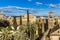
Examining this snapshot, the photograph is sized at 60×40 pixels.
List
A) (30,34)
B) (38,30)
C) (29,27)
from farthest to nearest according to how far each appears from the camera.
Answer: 1. (38,30)
2. (29,27)
3. (30,34)

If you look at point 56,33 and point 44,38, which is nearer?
point 56,33

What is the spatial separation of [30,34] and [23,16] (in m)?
26.5

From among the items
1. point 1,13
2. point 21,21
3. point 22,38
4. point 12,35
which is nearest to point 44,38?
point 22,38

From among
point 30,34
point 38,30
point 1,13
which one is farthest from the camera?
point 1,13

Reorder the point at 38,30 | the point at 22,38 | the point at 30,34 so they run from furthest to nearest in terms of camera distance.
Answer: the point at 38,30
the point at 30,34
the point at 22,38

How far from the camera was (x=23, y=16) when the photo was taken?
73125 mm

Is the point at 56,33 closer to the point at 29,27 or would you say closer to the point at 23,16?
the point at 29,27

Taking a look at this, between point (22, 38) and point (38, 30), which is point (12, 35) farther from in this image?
point (38, 30)

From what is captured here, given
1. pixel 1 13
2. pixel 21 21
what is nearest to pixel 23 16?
pixel 21 21

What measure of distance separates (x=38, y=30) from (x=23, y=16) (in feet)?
60.7

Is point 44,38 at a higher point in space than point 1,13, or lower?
lower

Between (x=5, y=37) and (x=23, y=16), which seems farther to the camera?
(x=23, y=16)

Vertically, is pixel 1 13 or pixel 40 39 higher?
pixel 1 13

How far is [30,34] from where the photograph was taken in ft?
154
